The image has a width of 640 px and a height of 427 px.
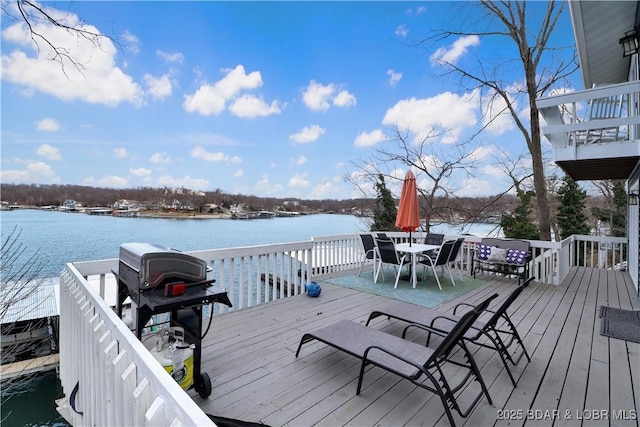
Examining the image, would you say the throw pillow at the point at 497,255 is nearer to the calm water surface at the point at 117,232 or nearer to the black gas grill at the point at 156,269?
the calm water surface at the point at 117,232

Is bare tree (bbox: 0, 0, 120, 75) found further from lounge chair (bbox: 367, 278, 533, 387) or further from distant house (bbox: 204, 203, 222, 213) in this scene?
distant house (bbox: 204, 203, 222, 213)

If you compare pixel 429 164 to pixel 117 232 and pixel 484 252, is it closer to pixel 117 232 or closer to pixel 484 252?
pixel 484 252

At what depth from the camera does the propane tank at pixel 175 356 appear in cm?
222

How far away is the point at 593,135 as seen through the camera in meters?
5.34

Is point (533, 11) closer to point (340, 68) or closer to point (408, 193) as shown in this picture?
point (340, 68)

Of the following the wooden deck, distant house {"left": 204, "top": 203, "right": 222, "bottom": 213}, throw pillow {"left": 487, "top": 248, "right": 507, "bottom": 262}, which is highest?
distant house {"left": 204, "top": 203, "right": 222, "bottom": 213}

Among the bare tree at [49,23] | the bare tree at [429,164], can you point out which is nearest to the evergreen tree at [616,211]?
the bare tree at [429,164]

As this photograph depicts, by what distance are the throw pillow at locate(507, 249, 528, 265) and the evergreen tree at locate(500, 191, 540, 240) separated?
Result: 777 cm

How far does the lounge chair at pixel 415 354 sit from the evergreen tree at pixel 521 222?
1229cm

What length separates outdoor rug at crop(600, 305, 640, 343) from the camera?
3.67m

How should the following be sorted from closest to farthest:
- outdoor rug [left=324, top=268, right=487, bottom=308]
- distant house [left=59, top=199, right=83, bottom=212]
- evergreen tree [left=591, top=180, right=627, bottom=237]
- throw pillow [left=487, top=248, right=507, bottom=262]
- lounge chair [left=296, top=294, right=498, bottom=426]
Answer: lounge chair [left=296, top=294, right=498, bottom=426], outdoor rug [left=324, top=268, right=487, bottom=308], throw pillow [left=487, top=248, right=507, bottom=262], distant house [left=59, top=199, right=83, bottom=212], evergreen tree [left=591, top=180, right=627, bottom=237]

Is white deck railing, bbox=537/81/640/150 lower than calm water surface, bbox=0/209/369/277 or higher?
higher

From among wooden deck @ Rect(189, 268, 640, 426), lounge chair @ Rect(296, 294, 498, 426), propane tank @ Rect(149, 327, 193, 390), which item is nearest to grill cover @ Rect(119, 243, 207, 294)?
propane tank @ Rect(149, 327, 193, 390)

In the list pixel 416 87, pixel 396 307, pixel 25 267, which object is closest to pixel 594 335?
pixel 396 307
